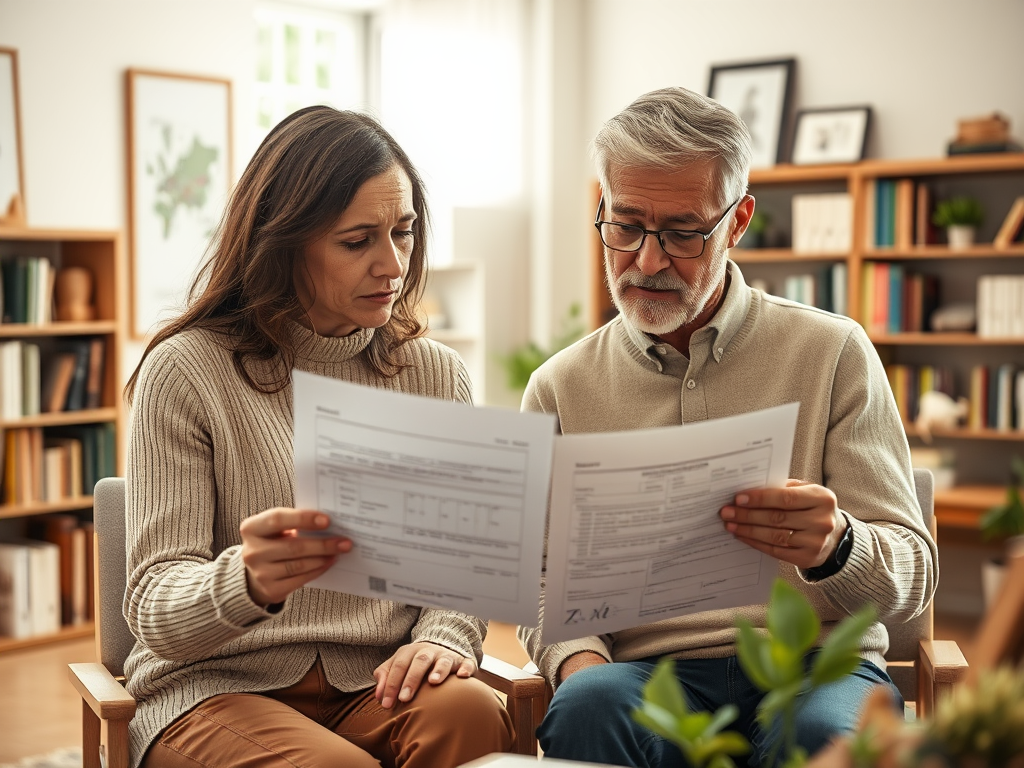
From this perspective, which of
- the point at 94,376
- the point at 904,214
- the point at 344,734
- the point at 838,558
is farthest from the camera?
the point at 904,214

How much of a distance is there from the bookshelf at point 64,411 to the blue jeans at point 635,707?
316 cm

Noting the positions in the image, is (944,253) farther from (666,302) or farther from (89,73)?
(89,73)

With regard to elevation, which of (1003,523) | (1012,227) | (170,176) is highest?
(170,176)

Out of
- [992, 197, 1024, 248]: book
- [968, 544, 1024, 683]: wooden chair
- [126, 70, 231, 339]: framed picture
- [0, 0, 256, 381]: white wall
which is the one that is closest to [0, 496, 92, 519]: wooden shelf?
[0, 0, 256, 381]: white wall

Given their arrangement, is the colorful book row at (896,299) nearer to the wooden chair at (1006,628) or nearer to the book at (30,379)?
the book at (30,379)

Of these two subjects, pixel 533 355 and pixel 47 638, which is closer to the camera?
pixel 47 638

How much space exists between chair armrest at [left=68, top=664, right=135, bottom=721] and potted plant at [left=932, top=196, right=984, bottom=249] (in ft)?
12.6

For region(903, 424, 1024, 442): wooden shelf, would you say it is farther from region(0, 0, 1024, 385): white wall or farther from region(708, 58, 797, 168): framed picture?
region(708, 58, 797, 168): framed picture

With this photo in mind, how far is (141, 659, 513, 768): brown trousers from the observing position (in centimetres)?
150

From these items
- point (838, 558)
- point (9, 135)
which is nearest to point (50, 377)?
point (9, 135)

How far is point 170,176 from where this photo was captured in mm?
4887

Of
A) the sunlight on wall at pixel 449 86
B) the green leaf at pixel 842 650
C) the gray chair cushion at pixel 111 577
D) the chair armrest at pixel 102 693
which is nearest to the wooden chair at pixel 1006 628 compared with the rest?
the green leaf at pixel 842 650

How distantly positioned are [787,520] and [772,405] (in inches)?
16.5

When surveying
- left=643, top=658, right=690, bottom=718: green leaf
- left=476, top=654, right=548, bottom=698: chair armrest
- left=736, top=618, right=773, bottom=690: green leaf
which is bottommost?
left=476, top=654, right=548, bottom=698: chair armrest
